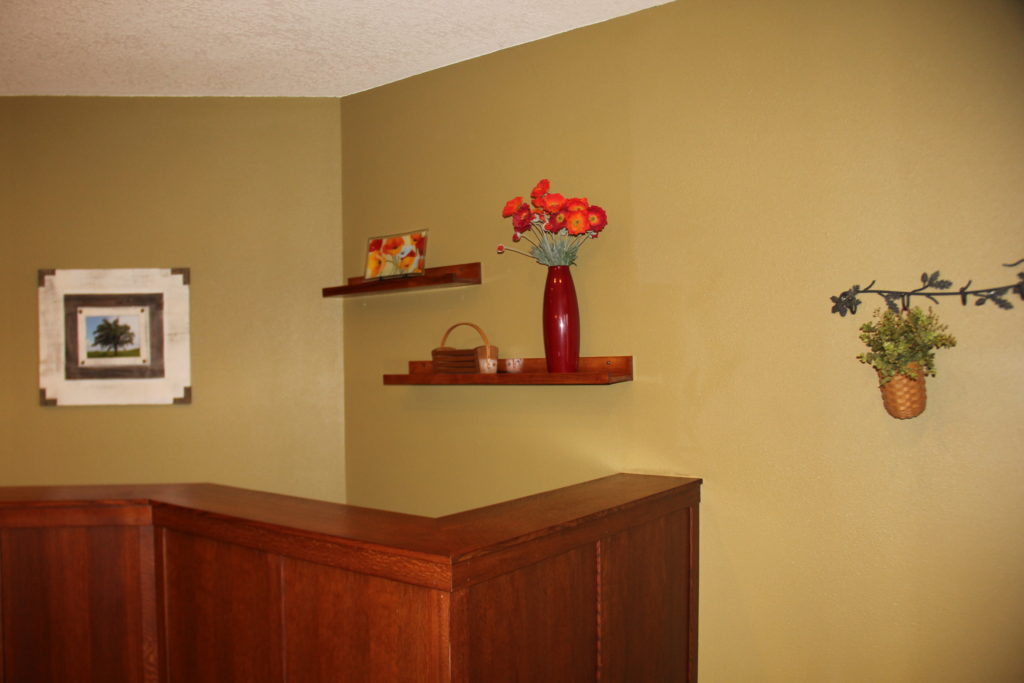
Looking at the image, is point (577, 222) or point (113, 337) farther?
point (113, 337)

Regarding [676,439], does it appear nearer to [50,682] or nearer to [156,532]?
[156,532]

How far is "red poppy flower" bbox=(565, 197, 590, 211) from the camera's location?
277cm

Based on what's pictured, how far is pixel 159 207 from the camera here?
3861 mm

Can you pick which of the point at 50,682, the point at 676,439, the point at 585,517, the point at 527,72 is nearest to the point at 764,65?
the point at 527,72

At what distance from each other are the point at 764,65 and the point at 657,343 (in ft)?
3.43

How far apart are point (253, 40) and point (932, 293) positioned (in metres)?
2.79

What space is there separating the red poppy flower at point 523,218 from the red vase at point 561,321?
188 mm

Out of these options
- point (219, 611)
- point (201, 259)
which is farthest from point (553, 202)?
point (201, 259)

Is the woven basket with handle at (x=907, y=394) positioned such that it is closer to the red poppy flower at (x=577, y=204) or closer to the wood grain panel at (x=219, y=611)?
the red poppy flower at (x=577, y=204)

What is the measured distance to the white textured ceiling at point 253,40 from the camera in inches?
113

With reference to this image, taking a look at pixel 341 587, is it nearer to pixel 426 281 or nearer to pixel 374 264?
pixel 426 281

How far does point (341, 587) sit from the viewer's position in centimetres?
188

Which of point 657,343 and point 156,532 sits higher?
point 657,343

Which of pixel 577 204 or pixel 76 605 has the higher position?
pixel 577 204
